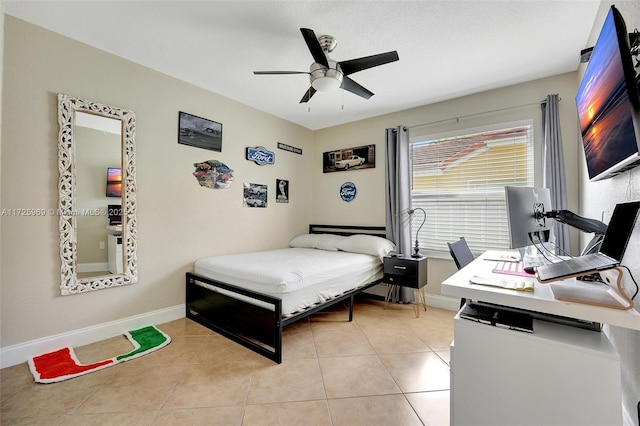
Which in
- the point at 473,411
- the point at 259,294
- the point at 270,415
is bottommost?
the point at 270,415

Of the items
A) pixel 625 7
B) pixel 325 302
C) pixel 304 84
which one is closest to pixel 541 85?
pixel 625 7

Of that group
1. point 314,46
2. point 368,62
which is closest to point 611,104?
point 368,62

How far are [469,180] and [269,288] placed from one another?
277cm

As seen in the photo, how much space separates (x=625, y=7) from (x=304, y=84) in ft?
8.35

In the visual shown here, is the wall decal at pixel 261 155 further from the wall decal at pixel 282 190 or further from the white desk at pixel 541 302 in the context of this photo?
the white desk at pixel 541 302

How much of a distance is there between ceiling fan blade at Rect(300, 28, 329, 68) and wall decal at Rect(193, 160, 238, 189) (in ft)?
6.28

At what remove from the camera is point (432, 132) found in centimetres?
370

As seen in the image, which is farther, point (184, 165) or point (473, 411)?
point (184, 165)

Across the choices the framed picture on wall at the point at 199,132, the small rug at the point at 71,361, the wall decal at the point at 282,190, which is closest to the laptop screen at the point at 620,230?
the small rug at the point at 71,361

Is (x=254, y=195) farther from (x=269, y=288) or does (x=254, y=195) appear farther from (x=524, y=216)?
(x=524, y=216)

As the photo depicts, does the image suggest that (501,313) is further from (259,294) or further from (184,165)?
(184,165)

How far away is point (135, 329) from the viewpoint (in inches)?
109

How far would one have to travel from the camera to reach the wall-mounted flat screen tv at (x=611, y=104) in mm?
1079

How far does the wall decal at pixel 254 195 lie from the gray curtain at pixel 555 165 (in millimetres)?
3402
